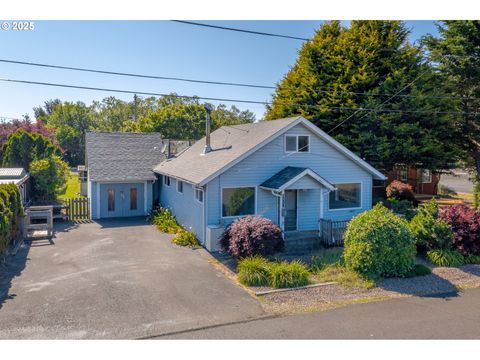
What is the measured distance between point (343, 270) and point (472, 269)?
4441 millimetres

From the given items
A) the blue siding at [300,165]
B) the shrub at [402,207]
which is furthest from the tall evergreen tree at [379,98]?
the blue siding at [300,165]

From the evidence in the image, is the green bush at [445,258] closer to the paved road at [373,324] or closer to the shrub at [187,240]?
the paved road at [373,324]

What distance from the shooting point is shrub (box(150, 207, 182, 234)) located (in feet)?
59.4

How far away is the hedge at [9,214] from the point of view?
12.2m

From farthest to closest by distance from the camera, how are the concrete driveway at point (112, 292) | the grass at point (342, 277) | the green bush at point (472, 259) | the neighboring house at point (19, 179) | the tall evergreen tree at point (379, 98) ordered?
the tall evergreen tree at point (379, 98), the neighboring house at point (19, 179), the green bush at point (472, 259), the grass at point (342, 277), the concrete driveway at point (112, 292)

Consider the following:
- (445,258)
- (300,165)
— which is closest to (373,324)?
(445,258)

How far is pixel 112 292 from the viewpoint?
10.0m

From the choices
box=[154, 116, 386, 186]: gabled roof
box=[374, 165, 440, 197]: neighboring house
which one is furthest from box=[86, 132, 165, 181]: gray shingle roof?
box=[374, 165, 440, 197]: neighboring house

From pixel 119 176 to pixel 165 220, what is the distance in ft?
13.9

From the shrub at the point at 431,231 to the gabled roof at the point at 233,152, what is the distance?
4352 mm

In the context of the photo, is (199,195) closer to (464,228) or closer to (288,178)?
(288,178)

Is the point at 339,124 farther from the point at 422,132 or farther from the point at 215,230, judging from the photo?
the point at 215,230

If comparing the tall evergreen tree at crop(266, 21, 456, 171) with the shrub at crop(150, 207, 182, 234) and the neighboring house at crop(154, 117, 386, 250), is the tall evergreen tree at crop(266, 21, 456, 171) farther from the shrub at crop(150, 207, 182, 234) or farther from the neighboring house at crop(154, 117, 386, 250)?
the shrub at crop(150, 207, 182, 234)

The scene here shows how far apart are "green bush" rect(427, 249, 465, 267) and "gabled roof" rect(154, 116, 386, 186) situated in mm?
5482
